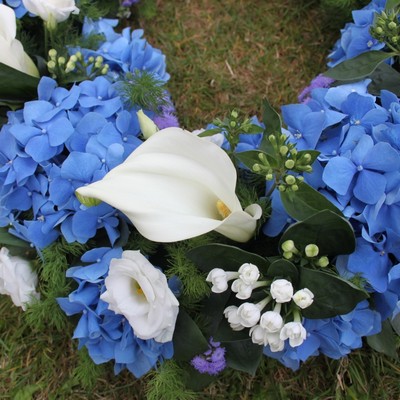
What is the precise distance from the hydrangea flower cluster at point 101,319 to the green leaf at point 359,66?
55 centimetres

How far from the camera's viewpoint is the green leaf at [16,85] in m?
1.00

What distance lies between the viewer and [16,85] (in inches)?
40.7

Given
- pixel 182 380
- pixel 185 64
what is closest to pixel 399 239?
pixel 182 380

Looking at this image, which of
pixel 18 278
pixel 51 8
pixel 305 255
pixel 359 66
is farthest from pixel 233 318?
pixel 51 8

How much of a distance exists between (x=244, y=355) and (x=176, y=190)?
1.15ft

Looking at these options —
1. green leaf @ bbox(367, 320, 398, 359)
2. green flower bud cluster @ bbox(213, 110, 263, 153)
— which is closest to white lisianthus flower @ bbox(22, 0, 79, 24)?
green flower bud cluster @ bbox(213, 110, 263, 153)

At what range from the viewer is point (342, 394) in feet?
3.78

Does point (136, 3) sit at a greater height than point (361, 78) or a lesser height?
lesser

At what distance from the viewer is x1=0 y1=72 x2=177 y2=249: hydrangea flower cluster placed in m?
0.92

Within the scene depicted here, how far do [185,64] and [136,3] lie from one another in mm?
220

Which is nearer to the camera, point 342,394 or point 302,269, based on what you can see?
point 302,269

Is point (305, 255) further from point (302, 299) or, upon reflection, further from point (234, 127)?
point (234, 127)

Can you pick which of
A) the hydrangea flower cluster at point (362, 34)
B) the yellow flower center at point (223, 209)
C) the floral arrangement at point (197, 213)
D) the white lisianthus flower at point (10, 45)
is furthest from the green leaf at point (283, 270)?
the white lisianthus flower at point (10, 45)

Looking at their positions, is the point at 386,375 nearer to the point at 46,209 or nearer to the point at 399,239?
the point at 399,239
